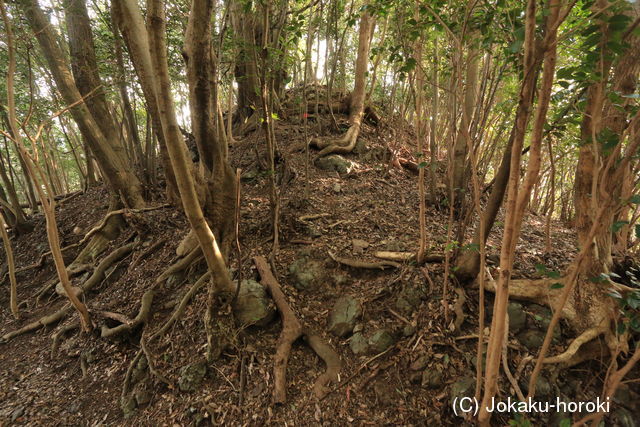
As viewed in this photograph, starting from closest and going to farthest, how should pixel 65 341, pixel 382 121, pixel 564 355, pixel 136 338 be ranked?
pixel 564 355, pixel 136 338, pixel 65 341, pixel 382 121

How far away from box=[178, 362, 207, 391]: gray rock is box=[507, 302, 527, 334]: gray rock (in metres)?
3.42

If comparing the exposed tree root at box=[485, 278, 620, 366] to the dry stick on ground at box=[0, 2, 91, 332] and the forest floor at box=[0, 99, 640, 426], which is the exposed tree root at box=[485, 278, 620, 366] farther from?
the dry stick on ground at box=[0, 2, 91, 332]

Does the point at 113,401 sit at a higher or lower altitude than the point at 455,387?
lower

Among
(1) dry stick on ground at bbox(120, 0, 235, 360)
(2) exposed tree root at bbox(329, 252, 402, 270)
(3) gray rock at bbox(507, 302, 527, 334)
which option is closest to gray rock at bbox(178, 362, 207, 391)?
(1) dry stick on ground at bbox(120, 0, 235, 360)

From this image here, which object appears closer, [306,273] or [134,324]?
[134,324]

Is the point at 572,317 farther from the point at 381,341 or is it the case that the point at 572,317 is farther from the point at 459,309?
the point at 381,341

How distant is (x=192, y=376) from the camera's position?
3.24 metres

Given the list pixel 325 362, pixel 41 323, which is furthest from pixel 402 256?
pixel 41 323

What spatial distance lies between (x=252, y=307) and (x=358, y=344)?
4.48 ft

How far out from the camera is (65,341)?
432 cm

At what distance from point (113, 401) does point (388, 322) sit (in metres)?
3.40

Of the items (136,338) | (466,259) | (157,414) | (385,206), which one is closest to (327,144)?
(385,206)

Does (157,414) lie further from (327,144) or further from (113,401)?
(327,144)

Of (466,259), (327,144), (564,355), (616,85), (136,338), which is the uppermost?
(616,85)
